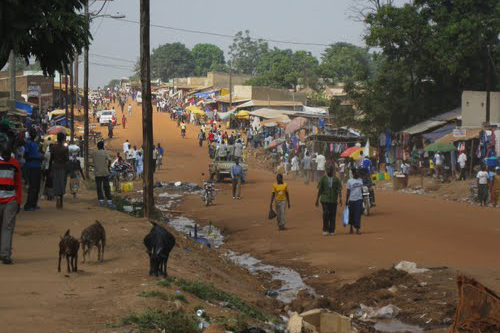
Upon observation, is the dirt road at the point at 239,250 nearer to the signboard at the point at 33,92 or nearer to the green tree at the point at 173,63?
the signboard at the point at 33,92

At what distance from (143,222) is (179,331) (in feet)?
33.9

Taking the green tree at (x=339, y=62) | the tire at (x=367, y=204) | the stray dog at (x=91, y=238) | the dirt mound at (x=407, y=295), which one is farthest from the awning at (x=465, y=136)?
the green tree at (x=339, y=62)

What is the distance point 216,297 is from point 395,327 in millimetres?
2540

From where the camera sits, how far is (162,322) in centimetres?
871

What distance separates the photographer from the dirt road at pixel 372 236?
16297 millimetres

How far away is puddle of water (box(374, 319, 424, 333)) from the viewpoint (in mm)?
11562

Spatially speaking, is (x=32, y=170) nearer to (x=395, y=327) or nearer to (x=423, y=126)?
(x=395, y=327)

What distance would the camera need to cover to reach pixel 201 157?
57.4m

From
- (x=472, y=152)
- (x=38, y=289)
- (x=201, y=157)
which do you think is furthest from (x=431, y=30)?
(x=38, y=289)

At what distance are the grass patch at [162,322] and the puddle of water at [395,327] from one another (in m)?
3.65

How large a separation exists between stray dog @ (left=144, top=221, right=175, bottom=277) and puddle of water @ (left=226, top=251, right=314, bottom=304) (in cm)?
294

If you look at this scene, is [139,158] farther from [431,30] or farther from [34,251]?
[34,251]

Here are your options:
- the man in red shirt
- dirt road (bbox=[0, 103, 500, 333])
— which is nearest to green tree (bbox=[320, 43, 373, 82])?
dirt road (bbox=[0, 103, 500, 333])

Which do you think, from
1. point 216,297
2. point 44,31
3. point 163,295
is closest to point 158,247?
point 216,297
